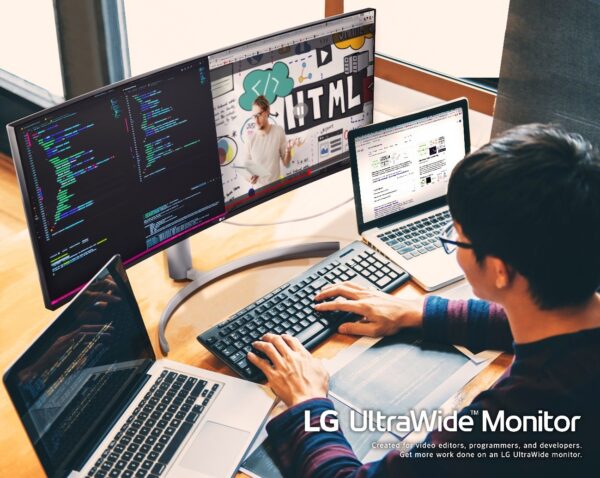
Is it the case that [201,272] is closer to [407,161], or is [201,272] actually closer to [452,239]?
[407,161]

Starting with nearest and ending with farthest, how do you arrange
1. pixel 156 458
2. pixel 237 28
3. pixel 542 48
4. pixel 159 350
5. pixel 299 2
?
pixel 156 458 → pixel 159 350 → pixel 542 48 → pixel 299 2 → pixel 237 28

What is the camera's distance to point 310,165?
1.84 metres

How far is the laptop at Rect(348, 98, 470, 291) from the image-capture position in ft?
5.69

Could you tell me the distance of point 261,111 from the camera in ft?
5.52

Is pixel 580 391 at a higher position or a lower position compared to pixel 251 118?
lower

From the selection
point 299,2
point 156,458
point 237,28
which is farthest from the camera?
point 237,28

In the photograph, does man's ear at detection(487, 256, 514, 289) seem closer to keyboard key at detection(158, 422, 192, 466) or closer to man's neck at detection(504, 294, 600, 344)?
man's neck at detection(504, 294, 600, 344)

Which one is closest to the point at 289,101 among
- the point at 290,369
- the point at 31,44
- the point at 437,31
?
the point at 290,369

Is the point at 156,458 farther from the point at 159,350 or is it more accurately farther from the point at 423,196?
the point at 423,196

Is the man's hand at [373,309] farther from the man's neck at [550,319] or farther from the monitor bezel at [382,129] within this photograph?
the man's neck at [550,319]

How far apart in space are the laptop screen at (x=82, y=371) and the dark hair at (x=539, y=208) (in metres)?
0.62

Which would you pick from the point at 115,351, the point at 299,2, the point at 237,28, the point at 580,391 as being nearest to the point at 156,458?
the point at 115,351

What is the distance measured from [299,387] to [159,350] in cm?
32

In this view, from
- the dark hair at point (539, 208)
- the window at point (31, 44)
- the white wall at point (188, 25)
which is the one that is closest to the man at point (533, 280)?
the dark hair at point (539, 208)
